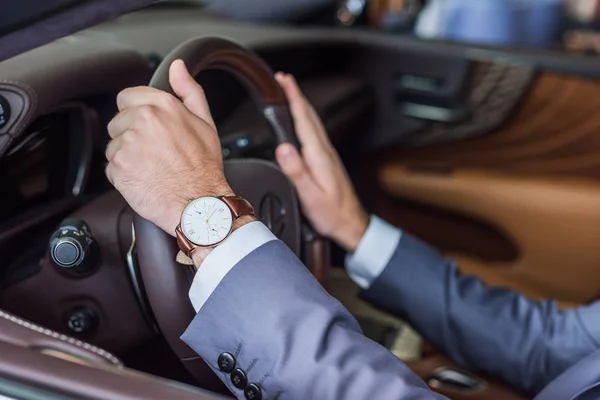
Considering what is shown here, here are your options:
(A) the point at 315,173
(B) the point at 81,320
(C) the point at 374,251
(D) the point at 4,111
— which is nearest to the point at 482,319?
(C) the point at 374,251

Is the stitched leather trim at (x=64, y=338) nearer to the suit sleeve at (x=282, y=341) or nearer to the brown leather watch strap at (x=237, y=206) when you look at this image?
the suit sleeve at (x=282, y=341)

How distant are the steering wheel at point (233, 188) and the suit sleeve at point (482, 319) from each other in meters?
0.17

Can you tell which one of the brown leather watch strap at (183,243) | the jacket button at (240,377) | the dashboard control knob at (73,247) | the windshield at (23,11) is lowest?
the jacket button at (240,377)

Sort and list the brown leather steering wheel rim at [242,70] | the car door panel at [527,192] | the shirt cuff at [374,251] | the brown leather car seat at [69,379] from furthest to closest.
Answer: the car door panel at [527,192] → the shirt cuff at [374,251] → the brown leather steering wheel rim at [242,70] → the brown leather car seat at [69,379]

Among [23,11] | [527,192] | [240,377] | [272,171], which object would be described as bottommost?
[527,192]

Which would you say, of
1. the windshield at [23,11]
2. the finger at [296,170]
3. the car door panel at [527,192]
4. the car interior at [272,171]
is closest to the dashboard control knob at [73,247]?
the car interior at [272,171]

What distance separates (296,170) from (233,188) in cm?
23

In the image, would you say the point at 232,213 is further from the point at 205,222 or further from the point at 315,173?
the point at 315,173

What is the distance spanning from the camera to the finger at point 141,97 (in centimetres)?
81

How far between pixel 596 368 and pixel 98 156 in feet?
2.21

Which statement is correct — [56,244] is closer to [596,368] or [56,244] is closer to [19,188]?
[19,188]

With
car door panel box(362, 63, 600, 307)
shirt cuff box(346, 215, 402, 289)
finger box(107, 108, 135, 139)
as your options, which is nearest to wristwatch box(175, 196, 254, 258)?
finger box(107, 108, 135, 139)

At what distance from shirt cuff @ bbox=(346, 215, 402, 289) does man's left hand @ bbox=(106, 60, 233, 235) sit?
1.51 feet

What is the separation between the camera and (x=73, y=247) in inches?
32.2
